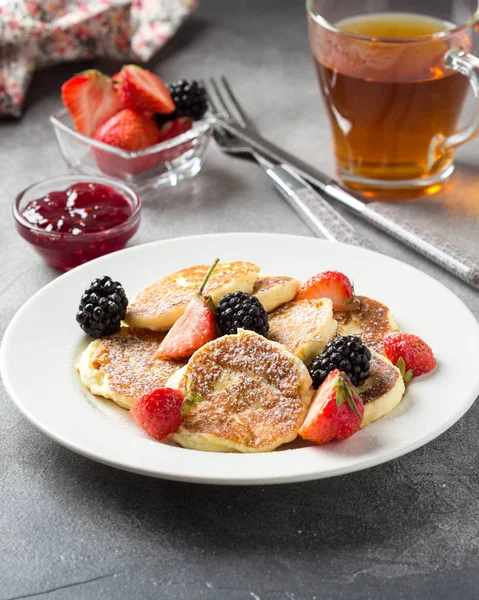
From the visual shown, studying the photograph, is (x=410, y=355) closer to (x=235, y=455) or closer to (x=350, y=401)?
(x=350, y=401)

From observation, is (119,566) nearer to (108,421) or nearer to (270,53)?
(108,421)

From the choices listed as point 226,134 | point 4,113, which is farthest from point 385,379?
point 4,113

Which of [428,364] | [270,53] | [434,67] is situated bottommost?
[270,53]

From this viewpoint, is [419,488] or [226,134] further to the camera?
[226,134]

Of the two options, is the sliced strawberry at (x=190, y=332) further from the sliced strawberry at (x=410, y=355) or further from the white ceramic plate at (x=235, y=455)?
the sliced strawberry at (x=410, y=355)

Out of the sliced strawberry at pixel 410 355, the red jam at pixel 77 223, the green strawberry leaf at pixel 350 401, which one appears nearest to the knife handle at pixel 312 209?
the red jam at pixel 77 223

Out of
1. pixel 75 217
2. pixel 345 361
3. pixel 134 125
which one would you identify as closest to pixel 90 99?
pixel 134 125
